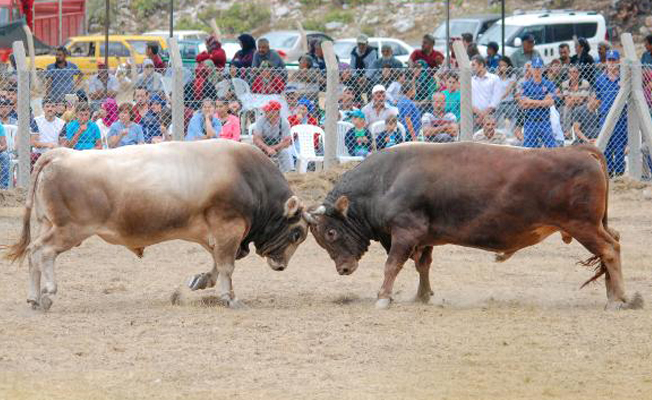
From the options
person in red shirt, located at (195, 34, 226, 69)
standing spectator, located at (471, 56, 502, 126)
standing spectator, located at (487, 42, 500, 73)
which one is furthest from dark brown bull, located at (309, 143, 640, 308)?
standing spectator, located at (487, 42, 500, 73)

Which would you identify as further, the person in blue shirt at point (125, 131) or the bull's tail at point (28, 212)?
the person in blue shirt at point (125, 131)

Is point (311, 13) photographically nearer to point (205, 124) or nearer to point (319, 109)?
point (319, 109)

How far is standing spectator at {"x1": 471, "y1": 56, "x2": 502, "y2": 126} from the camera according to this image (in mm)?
17969

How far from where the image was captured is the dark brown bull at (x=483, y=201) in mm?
10789

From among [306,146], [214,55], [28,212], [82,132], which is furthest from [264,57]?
[28,212]

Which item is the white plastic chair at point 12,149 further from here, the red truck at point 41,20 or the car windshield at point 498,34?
the car windshield at point 498,34

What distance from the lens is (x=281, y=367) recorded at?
8.82m

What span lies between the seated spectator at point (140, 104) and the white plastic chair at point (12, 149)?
1.53 meters

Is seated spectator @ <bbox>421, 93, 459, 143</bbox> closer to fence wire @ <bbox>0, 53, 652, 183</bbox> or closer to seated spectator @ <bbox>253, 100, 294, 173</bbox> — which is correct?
fence wire @ <bbox>0, 53, 652, 183</bbox>

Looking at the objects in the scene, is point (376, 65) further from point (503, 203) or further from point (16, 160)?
point (503, 203)

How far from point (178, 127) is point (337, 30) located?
26.1 metres

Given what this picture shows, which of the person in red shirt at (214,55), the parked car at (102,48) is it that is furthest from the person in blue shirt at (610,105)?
the parked car at (102,48)

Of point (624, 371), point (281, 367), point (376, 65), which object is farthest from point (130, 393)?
point (376, 65)

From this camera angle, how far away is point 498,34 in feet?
107
